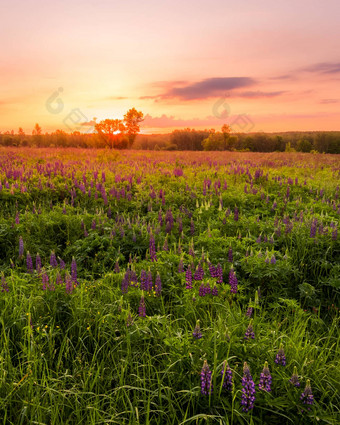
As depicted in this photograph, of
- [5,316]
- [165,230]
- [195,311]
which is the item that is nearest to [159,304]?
[195,311]

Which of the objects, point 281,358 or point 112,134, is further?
point 112,134

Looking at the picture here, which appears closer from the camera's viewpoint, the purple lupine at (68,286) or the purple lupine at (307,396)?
the purple lupine at (307,396)

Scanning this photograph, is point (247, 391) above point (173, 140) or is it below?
below

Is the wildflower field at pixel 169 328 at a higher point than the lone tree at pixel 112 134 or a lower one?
Result: lower

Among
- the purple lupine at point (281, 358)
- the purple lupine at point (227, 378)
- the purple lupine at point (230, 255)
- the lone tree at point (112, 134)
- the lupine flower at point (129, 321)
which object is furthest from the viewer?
the lone tree at point (112, 134)

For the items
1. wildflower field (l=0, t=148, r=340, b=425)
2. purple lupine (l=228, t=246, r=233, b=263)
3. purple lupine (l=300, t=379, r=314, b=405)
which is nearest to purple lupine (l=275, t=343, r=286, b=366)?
wildflower field (l=0, t=148, r=340, b=425)

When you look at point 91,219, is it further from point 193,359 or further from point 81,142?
point 81,142

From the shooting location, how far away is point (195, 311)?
338 cm

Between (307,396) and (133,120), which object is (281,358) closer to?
(307,396)

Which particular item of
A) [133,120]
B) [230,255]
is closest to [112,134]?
[133,120]

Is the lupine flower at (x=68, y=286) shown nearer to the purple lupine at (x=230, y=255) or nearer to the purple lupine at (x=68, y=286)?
the purple lupine at (x=68, y=286)

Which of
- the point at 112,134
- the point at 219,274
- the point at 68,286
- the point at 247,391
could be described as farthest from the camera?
the point at 112,134

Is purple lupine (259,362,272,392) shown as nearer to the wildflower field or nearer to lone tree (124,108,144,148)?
the wildflower field

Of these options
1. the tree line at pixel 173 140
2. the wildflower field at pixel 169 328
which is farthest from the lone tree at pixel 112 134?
the wildflower field at pixel 169 328
